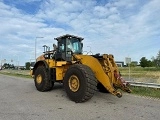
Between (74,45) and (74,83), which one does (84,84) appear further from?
(74,45)

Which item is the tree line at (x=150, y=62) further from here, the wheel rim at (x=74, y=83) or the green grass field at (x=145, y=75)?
the wheel rim at (x=74, y=83)

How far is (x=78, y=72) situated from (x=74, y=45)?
305 cm

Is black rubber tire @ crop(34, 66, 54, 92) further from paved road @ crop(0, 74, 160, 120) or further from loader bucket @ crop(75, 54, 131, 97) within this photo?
loader bucket @ crop(75, 54, 131, 97)

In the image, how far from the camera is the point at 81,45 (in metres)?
12.6

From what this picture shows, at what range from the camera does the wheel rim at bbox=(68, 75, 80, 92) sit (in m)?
9.58

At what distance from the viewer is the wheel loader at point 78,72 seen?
9.08 m

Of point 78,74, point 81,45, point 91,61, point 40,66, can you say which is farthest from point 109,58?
point 40,66

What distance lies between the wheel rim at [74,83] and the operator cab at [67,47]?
1863mm

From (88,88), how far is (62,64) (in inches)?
126

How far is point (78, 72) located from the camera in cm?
944

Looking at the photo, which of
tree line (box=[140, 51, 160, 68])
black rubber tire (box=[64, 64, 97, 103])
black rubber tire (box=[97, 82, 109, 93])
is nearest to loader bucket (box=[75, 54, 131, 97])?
black rubber tire (box=[64, 64, 97, 103])

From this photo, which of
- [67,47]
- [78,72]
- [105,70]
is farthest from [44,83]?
[105,70]

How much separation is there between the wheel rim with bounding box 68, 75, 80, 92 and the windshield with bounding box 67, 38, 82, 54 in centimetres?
234

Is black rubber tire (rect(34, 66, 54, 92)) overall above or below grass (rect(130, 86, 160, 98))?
above
